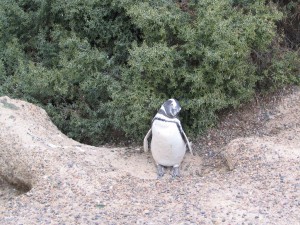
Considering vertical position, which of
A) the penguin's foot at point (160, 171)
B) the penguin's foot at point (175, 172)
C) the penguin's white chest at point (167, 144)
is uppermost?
the penguin's white chest at point (167, 144)

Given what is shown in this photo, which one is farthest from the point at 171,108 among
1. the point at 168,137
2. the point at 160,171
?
the point at 160,171

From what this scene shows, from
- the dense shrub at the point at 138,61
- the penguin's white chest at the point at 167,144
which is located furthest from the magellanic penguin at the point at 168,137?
the dense shrub at the point at 138,61

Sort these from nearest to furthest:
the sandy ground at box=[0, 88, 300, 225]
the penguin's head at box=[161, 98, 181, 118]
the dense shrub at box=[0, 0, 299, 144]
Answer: the sandy ground at box=[0, 88, 300, 225]
the penguin's head at box=[161, 98, 181, 118]
the dense shrub at box=[0, 0, 299, 144]

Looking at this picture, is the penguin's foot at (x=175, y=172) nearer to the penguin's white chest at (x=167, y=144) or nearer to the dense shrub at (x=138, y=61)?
the penguin's white chest at (x=167, y=144)

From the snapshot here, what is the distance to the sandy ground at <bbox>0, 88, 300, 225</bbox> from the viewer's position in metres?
4.23

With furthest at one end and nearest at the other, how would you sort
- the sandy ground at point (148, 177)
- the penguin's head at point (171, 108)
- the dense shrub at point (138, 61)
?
1. the dense shrub at point (138, 61)
2. the penguin's head at point (171, 108)
3. the sandy ground at point (148, 177)

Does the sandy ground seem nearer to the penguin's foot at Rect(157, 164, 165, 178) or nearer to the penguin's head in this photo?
the penguin's foot at Rect(157, 164, 165, 178)

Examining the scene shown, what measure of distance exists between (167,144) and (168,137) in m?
0.07

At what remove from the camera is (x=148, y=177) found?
5059mm

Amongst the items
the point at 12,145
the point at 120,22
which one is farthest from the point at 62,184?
the point at 120,22

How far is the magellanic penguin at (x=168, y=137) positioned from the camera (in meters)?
5.06

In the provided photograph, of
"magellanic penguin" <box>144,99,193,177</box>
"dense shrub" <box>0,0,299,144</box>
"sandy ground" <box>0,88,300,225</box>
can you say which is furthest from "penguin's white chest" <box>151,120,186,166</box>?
"dense shrub" <box>0,0,299,144</box>

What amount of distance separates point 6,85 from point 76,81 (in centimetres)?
84

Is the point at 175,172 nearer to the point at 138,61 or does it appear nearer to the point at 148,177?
the point at 148,177
